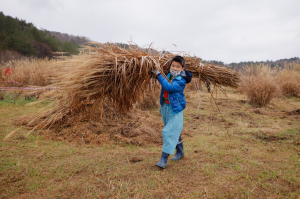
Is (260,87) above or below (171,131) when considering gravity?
above

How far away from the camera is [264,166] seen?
8.91 feet

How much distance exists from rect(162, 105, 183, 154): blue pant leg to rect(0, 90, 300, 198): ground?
1.06ft

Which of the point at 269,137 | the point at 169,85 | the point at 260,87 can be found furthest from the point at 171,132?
the point at 260,87

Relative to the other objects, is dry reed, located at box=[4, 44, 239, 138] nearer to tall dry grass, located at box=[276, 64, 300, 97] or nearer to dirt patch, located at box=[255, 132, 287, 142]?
dirt patch, located at box=[255, 132, 287, 142]

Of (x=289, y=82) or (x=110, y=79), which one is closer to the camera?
(x=110, y=79)

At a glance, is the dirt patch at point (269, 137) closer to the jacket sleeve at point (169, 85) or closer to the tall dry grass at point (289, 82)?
the jacket sleeve at point (169, 85)

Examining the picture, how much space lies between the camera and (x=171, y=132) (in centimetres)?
256

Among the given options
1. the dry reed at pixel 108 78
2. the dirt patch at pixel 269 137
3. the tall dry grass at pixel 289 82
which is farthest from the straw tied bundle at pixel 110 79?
the tall dry grass at pixel 289 82

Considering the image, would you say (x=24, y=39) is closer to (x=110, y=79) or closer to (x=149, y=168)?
(x=110, y=79)

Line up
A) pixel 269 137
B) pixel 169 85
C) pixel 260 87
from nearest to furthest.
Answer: pixel 169 85, pixel 269 137, pixel 260 87

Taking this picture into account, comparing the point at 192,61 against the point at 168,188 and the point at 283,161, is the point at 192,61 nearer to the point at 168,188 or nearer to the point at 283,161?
the point at 168,188

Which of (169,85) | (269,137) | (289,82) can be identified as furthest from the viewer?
(289,82)

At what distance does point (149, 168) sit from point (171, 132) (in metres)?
0.57

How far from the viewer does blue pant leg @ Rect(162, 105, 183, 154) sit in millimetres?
2531
